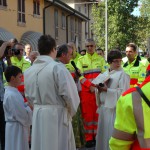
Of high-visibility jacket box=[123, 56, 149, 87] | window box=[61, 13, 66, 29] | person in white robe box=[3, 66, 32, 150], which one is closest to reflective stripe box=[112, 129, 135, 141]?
person in white robe box=[3, 66, 32, 150]

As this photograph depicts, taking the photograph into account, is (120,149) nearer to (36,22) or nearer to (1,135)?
(1,135)

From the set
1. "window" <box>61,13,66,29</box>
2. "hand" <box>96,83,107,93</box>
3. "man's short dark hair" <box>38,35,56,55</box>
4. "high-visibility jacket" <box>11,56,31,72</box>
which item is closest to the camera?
"man's short dark hair" <box>38,35,56,55</box>

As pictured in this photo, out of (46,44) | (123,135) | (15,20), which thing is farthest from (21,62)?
(15,20)

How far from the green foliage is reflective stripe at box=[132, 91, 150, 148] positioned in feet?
97.2

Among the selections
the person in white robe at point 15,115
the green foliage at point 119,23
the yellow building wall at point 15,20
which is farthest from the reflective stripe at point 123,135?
the green foliage at point 119,23

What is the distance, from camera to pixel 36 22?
1126 inches

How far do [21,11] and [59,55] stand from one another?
799 inches

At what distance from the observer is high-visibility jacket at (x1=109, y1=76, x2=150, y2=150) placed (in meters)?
2.30

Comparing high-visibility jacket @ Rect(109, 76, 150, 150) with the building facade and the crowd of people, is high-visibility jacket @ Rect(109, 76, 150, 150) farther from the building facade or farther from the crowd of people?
the building facade

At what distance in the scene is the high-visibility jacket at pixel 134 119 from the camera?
230 centimetres

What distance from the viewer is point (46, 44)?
518 cm

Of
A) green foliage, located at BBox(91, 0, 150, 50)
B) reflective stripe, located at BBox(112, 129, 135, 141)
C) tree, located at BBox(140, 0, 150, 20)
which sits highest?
tree, located at BBox(140, 0, 150, 20)

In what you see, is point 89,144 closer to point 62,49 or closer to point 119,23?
point 62,49

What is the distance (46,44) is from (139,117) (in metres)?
3.04
